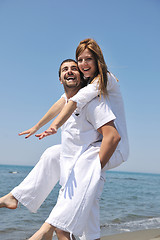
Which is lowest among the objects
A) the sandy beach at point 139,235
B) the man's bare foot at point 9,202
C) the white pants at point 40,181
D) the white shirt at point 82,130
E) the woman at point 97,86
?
the sandy beach at point 139,235

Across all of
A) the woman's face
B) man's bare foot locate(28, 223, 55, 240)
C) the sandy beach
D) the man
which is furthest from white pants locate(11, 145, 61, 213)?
the sandy beach

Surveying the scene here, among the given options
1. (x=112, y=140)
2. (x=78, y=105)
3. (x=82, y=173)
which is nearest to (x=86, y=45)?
(x=78, y=105)

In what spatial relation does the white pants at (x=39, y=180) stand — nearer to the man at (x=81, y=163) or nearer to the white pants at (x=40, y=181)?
the white pants at (x=40, y=181)

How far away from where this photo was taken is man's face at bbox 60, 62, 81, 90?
270 centimetres

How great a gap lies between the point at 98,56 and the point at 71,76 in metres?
0.33

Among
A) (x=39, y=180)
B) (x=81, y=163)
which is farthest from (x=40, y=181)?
(x=81, y=163)

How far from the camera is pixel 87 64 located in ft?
8.43

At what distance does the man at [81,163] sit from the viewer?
7.34ft

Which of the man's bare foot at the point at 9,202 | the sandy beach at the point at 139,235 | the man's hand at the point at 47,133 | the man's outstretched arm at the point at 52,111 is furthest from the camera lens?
the sandy beach at the point at 139,235

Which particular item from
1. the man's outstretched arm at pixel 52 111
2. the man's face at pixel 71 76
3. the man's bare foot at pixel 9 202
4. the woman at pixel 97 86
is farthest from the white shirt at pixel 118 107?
the man's bare foot at pixel 9 202

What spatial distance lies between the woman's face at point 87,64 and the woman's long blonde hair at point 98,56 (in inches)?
1.3

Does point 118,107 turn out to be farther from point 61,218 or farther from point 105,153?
point 61,218

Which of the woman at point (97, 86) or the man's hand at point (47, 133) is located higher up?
the woman at point (97, 86)

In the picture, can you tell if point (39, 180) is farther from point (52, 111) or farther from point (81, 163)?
point (52, 111)
